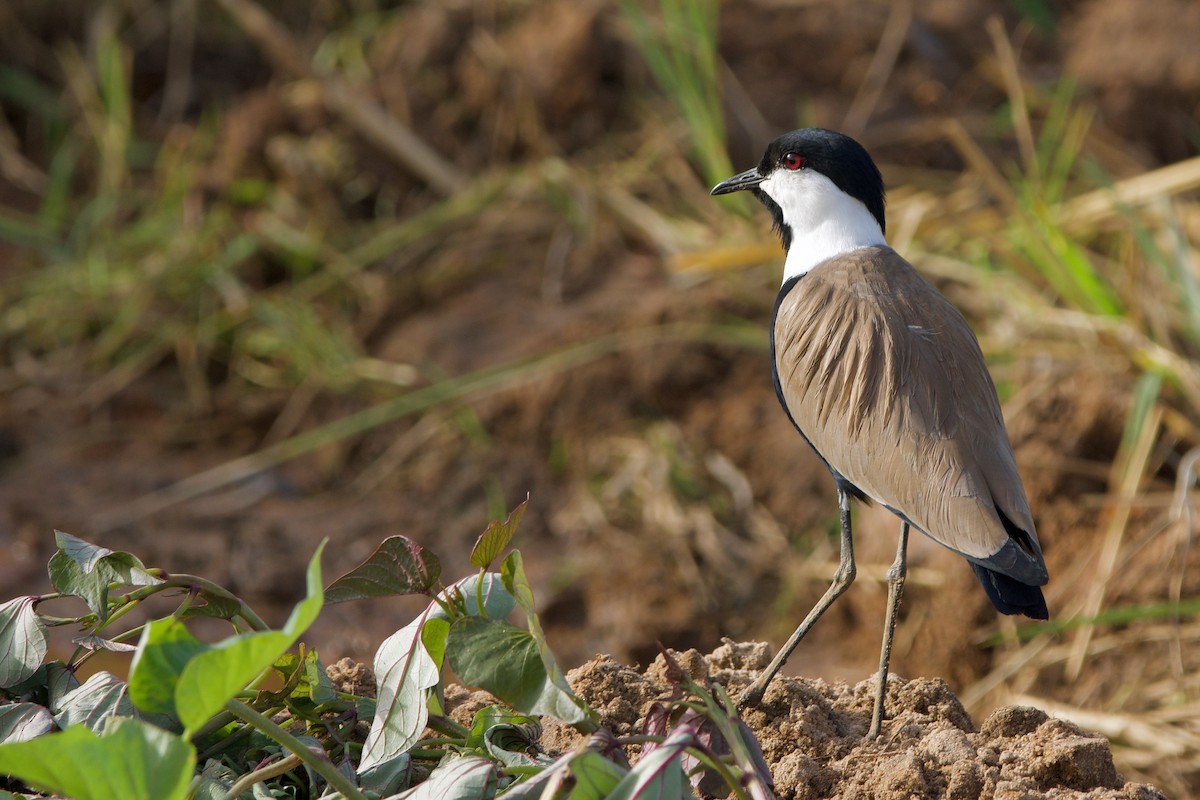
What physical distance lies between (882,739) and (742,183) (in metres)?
1.66

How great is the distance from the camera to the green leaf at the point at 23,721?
2035 mm

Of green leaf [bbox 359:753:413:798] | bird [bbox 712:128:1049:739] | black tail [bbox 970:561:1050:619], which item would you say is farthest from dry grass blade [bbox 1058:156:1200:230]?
green leaf [bbox 359:753:413:798]

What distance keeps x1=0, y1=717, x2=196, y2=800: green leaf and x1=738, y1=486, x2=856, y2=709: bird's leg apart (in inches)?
44.3

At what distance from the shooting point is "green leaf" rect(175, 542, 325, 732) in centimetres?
161

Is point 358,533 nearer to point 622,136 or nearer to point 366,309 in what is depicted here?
point 366,309

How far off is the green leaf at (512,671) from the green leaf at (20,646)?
615 millimetres

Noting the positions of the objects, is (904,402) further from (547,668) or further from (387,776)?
(387,776)

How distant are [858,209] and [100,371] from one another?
→ 13.4ft

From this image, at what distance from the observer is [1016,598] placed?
2.48 metres

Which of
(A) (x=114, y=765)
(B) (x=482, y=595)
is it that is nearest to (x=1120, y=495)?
(B) (x=482, y=595)

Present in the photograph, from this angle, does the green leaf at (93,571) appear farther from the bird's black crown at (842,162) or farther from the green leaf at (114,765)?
the bird's black crown at (842,162)

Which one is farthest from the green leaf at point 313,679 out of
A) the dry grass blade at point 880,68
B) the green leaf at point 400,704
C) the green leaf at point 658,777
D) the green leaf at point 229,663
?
the dry grass blade at point 880,68

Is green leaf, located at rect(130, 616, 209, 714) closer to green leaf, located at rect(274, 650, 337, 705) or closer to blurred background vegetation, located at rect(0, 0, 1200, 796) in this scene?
green leaf, located at rect(274, 650, 337, 705)

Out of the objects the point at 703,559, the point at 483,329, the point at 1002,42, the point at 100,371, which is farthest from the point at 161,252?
the point at 1002,42
